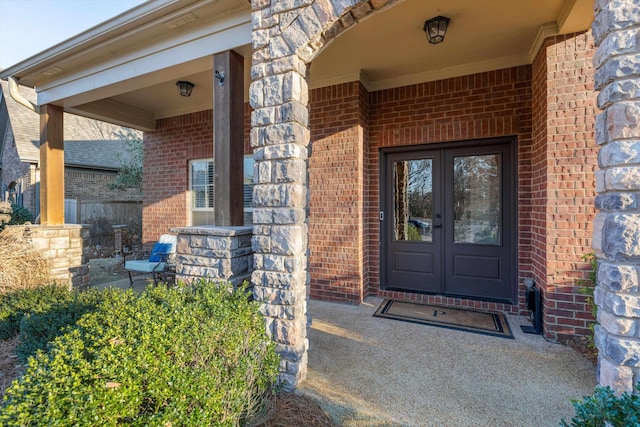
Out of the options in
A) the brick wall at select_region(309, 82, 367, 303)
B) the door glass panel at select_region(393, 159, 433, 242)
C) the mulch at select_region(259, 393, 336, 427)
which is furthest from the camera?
the door glass panel at select_region(393, 159, 433, 242)

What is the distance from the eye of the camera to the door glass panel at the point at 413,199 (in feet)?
14.1

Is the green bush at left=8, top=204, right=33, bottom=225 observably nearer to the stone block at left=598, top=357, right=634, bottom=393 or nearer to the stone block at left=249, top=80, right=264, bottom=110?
the stone block at left=249, top=80, right=264, bottom=110

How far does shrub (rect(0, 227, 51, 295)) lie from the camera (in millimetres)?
3471

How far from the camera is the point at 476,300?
12.9 feet

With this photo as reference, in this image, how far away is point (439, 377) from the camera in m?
2.40

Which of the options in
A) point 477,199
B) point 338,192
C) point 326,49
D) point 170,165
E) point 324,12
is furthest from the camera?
point 170,165

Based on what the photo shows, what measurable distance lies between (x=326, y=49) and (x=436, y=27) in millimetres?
1216

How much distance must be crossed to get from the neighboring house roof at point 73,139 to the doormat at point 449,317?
10439 millimetres

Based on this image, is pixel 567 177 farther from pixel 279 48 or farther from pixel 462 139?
pixel 279 48

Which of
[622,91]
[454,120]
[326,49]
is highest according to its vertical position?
[326,49]

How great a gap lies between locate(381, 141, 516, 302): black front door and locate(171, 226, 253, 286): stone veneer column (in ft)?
8.28

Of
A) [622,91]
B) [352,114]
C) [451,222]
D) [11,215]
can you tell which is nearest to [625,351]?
[622,91]

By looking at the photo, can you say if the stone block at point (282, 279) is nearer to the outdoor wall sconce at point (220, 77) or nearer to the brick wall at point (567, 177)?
the outdoor wall sconce at point (220, 77)

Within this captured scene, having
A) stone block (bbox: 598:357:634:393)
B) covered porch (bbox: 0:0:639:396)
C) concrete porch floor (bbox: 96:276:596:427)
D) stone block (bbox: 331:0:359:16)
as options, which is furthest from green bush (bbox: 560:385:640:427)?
stone block (bbox: 331:0:359:16)
